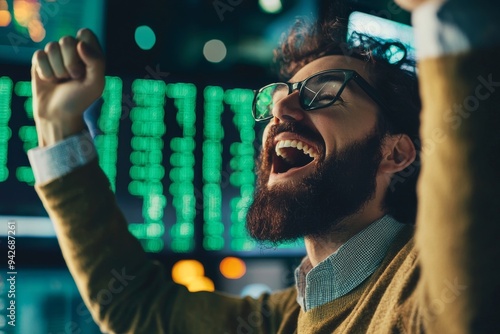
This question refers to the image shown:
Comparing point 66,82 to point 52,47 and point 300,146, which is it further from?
point 300,146

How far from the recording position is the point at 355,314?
0.77 m

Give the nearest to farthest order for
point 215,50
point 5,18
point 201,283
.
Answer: point 5,18
point 201,283
point 215,50

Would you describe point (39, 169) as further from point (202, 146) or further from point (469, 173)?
point (202, 146)

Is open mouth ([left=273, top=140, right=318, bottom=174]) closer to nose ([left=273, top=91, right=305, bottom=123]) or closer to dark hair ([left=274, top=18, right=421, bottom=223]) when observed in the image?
nose ([left=273, top=91, right=305, bottom=123])

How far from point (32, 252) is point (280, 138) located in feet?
3.61

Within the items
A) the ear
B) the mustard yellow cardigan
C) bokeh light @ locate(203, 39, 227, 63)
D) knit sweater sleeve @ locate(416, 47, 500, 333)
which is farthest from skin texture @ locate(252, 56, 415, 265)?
bokeh light @ locate(203, 39, 227, 63)

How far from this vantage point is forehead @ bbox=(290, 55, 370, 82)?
1.08m

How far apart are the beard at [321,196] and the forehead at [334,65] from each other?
5.5 inches

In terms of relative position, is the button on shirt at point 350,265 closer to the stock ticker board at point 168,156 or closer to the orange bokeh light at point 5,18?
Result: the stock ticker board at point 168,156

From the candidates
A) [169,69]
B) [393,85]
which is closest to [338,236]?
[393,85]

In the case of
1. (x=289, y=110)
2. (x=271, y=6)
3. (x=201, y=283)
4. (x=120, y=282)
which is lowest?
(x=201, y=283)

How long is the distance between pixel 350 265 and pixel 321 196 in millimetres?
134

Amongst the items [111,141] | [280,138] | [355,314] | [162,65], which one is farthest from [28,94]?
[355,314]

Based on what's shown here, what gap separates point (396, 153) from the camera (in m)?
1.04
